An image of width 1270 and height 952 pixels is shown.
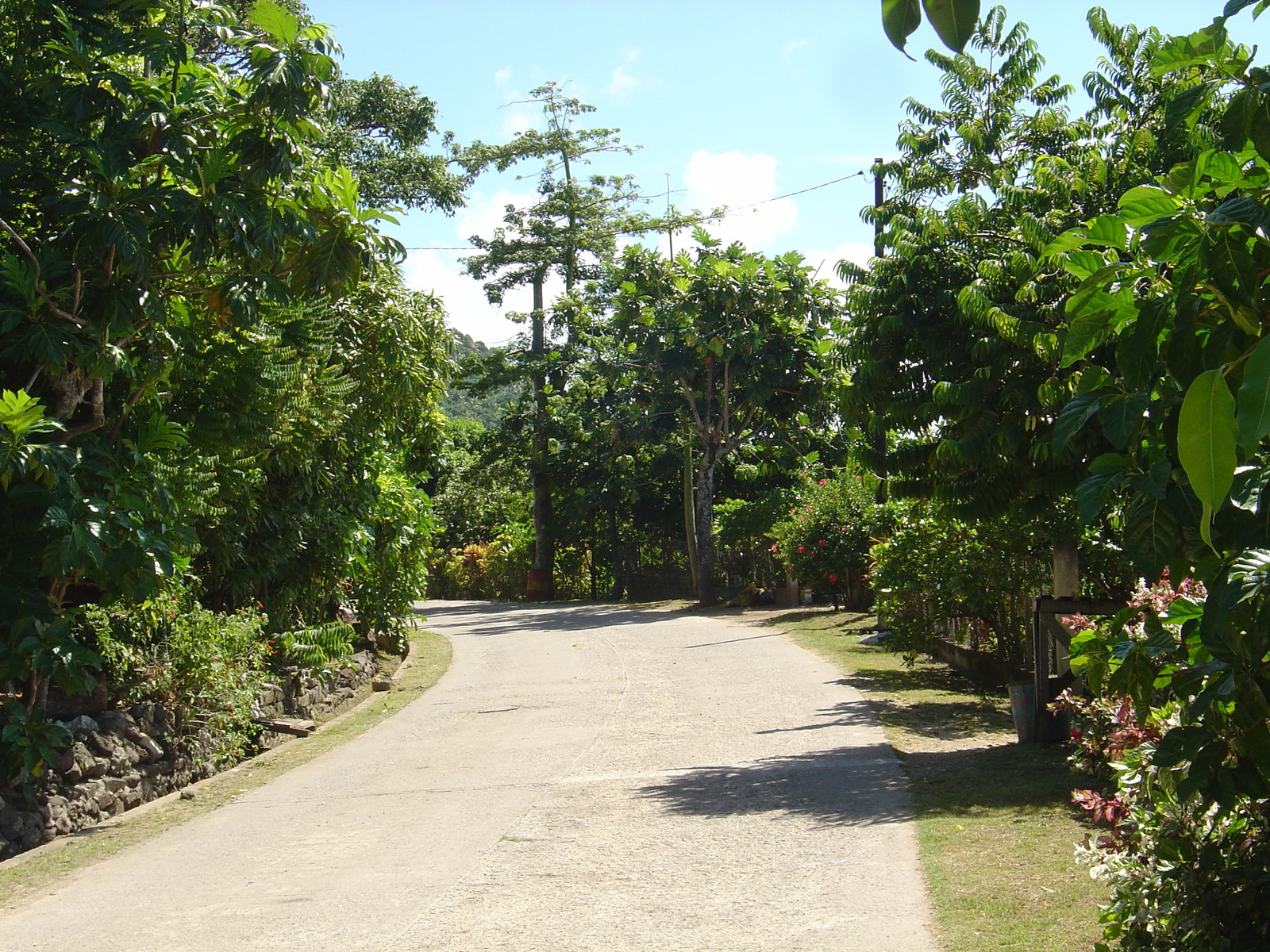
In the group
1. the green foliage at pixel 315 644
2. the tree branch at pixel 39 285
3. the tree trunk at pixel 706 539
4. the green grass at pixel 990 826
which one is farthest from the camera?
the tree trunk at pixel 706 539

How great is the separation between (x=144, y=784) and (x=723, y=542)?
21052 millimetres

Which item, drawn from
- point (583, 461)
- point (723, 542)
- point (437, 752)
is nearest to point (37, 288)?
point (437, 752)

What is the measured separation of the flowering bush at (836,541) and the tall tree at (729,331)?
341 cm

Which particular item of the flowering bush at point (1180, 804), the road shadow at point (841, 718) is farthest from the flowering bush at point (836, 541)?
the flowering bush at point (1180, 804)

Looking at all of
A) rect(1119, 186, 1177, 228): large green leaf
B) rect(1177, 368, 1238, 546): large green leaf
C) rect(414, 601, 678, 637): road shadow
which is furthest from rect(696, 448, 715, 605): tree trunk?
rect(1177, 368, 1238, 546): large green leaf

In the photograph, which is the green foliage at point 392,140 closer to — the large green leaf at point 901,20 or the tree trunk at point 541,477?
the tree trunk at point 541,477

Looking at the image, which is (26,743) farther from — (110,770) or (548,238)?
(548,238)

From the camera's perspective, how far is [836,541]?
22703mm

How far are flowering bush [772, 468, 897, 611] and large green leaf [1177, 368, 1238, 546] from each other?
21132 mm

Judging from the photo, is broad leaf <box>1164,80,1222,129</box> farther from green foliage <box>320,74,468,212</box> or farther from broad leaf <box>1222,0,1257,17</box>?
green foliage <box>320,74,468,212</box>

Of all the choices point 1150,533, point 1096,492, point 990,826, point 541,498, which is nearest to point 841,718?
point 990,826

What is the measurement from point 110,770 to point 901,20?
857cm

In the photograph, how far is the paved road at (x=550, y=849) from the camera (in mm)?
5434

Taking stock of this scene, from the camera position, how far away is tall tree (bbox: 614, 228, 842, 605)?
2558 centimetres
